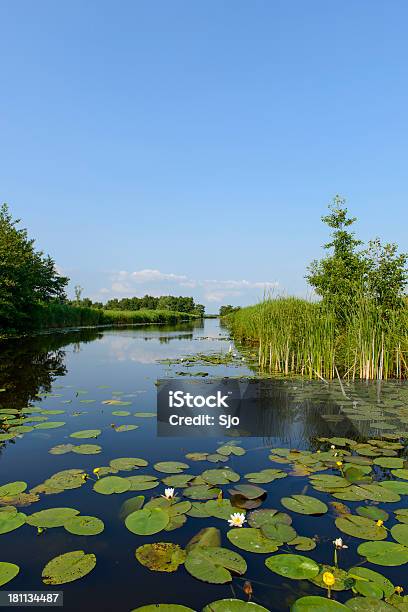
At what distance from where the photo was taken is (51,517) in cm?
252

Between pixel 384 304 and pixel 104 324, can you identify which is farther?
pixel 104 324

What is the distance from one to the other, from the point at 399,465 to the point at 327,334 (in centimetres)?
468

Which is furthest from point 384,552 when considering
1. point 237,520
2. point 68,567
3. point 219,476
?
point 68,567

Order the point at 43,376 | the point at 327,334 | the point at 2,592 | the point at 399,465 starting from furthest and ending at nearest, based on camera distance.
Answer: the point at 43,376, the point at 327,334, the point at 399,465, the point at 2,592

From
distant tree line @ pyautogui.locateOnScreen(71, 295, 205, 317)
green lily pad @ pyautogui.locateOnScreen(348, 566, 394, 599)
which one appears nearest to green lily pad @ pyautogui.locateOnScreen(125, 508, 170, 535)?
green lily pad @ pyautogui.locateOnScreen(348, 566, 394, 599)

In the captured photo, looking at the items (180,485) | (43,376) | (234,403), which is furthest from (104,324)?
(180,485)

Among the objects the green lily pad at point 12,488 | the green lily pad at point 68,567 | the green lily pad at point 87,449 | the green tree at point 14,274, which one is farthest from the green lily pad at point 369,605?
the green tree at point 14,274

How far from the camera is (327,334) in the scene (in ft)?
26.5

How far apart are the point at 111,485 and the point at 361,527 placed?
5.96 ft

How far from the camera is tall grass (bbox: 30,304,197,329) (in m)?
25.8

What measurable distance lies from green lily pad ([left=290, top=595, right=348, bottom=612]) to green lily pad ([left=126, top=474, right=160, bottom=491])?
60.8 inches

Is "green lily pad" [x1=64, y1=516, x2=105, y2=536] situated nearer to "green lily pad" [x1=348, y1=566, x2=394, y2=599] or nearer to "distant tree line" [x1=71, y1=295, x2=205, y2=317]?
"green lily pad" [x1=348, y1=566, x2=394, y2=599]

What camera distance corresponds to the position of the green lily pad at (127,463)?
3.45 m

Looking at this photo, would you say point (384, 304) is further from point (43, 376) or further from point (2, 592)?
point (2, 592)
